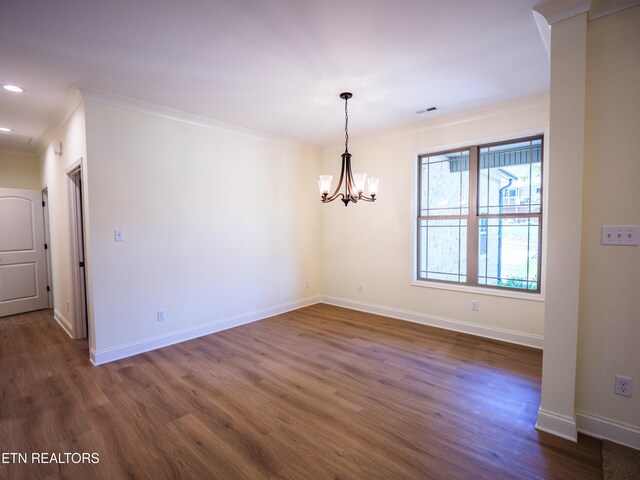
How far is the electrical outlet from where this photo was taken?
189cm

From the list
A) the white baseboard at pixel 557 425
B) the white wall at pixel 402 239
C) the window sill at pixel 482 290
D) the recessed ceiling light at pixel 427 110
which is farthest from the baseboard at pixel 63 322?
the recessed ceiling light at pixel 427 110

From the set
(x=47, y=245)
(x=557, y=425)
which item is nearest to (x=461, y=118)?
(x=557, y=425)

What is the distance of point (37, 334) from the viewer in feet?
13.3

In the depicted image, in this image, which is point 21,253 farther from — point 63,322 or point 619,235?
point 619,235

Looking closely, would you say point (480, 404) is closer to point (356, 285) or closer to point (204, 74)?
point (356, 285)

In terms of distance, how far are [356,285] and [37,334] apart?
4464mm

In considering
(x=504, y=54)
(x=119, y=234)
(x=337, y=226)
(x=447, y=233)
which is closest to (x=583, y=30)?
(x=504, y=54)

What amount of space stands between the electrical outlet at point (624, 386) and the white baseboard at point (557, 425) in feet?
1.09

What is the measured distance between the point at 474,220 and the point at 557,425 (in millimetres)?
2411

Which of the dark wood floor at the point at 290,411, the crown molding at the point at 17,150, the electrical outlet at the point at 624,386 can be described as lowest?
the dark wood floor at the point at 290,411

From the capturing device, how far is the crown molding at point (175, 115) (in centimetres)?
305

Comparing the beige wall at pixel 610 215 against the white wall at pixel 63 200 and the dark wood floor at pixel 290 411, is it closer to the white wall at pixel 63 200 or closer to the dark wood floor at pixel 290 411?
the dark wood floor at pixel 290 411

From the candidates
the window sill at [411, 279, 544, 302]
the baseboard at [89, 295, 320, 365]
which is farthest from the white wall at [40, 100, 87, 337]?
the window sill at [411, 279, 544, 302]

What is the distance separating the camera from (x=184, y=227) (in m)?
3.76
